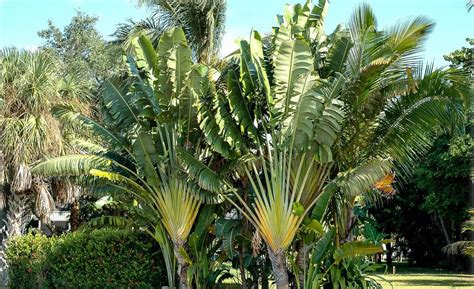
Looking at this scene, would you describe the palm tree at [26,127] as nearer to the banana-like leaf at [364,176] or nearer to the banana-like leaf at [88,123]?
the banana-like leaf at [88,123]

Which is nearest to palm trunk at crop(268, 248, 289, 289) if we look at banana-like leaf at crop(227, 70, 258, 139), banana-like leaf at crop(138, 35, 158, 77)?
banana-like leaf at crop(227, 70, 258, 139)

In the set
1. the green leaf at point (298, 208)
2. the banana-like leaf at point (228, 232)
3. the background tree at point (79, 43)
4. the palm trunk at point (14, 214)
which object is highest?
the background tree at point (79, 43)

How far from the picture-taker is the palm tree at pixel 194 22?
1672 cm

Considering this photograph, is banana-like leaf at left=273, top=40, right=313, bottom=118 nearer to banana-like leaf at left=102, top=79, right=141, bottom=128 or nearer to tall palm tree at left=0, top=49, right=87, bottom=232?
banana-like leaf at left=102, top=79, right=141, bottom=128

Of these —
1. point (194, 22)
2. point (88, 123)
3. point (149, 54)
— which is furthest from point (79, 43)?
point (149, 54)

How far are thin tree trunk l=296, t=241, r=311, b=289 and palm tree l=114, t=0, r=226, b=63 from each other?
6.53 meters

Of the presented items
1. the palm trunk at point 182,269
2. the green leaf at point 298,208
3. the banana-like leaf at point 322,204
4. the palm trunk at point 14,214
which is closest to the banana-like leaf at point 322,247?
the banana-like leaf at point 322,204

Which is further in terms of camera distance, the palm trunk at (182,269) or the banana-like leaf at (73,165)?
the banana-like leaf at (73,165)

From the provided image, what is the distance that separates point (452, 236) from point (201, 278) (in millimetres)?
25972

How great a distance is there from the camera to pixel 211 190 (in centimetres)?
1179

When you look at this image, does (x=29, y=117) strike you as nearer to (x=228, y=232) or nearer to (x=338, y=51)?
(x=228, y=232)

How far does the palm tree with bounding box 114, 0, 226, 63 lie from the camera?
1672 cm

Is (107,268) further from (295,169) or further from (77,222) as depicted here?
(77,222)

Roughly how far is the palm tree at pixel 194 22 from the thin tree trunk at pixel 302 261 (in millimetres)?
6532
